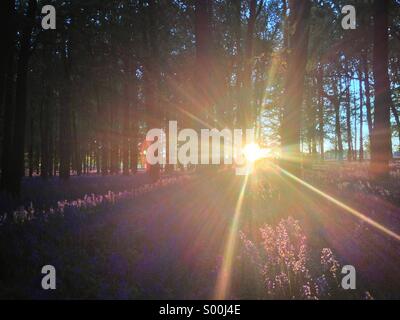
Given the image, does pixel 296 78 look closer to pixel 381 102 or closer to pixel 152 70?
pixel 381 102

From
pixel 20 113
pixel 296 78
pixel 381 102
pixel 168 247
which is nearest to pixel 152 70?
pixel 20 113

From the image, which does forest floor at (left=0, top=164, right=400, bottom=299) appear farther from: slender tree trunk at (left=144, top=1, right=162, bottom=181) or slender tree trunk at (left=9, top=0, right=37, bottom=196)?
slender tree trunk at (left=144, top=1, right=162, bottom=181)

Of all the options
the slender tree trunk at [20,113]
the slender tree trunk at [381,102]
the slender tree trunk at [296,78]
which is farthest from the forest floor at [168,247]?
the slender tree trunk at [20,113]

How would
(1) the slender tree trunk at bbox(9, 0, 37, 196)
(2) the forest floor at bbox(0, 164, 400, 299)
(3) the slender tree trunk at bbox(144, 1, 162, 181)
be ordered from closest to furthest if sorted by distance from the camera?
1. (2) the forest floor at bbox(0, 164, 400, 299)
2. (1) the slender tree trunk at bbox(9, 0, 37, 196)
3. (3) the slender tree trunk at bbox(144, 1, 162, 181)

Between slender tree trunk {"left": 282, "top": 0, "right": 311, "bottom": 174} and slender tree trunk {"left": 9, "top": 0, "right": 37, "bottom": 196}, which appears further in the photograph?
slender tree trunk {"left": 9, "top": 0, "right": 37, "bottom": 196}

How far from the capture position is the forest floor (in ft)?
16.4

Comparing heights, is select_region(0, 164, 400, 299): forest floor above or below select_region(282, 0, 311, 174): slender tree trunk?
below

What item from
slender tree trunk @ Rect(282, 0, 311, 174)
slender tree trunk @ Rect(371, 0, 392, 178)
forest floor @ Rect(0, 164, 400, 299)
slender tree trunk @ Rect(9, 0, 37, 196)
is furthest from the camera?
slender tree trunk @ Rect(9, 0, 37, 196)

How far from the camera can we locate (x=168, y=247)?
6.23 m

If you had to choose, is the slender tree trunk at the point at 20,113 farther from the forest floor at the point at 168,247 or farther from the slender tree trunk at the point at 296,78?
the slender tree trunk at the point at 296,78

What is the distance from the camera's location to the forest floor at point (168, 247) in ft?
16.4

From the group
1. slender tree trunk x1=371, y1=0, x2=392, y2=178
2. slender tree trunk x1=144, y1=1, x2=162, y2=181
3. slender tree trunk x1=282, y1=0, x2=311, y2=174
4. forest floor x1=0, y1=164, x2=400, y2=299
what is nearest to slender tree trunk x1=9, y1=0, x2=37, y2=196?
slender tree trunk x1=144, y1=1, x2=162, y2=181
